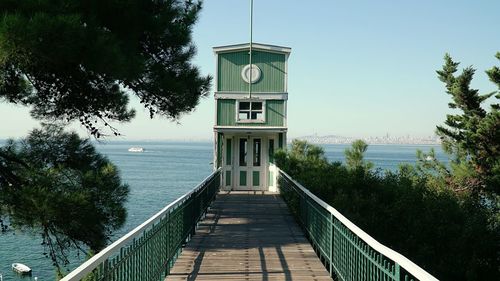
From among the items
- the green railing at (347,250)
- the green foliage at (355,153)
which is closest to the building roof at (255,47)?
the green foliage at (355,153)

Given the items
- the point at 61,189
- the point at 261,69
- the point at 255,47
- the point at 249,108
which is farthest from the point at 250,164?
the point at 61,189

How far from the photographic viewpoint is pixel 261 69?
21.3 m

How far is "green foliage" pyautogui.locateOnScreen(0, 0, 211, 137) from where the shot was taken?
7.66m

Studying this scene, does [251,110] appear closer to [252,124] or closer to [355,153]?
[252,124]

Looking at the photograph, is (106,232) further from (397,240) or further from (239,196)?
(239,196)

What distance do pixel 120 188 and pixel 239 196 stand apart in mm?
7698

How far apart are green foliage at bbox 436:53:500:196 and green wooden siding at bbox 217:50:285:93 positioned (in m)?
7.07

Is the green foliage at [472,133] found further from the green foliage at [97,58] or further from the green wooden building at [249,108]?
the green foliage at [97,58]

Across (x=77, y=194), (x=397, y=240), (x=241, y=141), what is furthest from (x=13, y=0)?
(x=241, y=141)

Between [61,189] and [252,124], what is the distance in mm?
11407

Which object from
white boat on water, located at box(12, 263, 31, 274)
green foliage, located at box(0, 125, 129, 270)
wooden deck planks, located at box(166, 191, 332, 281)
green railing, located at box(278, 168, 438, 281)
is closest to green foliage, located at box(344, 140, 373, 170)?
wooden deck planks, located at box(166, 191, 332, 281)

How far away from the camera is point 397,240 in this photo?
11984 mm

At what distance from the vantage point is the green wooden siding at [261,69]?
2127 cm

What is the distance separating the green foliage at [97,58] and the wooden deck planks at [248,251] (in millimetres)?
3341
